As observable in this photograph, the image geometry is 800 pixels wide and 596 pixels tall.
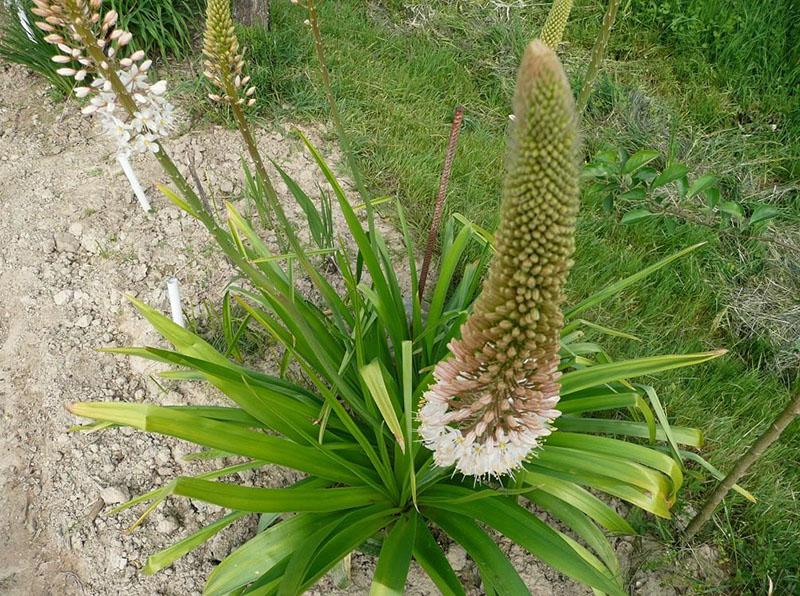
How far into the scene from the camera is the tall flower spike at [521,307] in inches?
49.2

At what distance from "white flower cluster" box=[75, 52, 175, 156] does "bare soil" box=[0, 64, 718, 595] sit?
1.50 meters

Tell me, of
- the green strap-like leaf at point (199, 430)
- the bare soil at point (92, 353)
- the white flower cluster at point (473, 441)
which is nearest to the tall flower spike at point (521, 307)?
the white flower cluster at point (473, 441)

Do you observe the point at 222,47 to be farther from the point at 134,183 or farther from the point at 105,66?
the point at 134,183

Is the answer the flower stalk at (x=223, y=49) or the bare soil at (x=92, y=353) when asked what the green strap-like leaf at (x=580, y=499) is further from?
the flower stalk at (x=223, y=49)

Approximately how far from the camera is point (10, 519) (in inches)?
111

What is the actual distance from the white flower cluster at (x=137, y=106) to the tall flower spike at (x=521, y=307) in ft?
3.16

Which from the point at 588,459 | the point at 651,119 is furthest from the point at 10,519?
the point at 651,119

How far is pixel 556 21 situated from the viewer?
229 cm

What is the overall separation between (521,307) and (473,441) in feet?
1.50

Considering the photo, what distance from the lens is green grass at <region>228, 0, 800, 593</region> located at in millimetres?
3098

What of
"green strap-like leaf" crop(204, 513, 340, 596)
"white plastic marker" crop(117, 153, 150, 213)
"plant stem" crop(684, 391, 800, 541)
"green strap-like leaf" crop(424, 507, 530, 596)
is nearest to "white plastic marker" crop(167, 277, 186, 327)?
"white plastic marker" crop(117, 153, 150, 213)

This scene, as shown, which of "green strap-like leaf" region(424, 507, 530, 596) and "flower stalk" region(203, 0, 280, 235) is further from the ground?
"flower stalk" region(203, 0, 280, 235)

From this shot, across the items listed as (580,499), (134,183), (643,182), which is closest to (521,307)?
(580,499)

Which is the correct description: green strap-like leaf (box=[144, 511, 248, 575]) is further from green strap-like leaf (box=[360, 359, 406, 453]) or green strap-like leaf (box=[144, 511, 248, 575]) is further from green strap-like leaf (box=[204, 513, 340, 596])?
green strap-like leaf (box=[360, 359, 406, 453])
